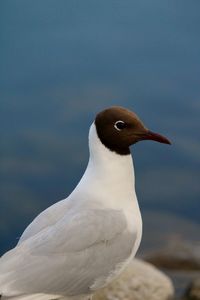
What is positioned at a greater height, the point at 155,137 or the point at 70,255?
the point at 155,137

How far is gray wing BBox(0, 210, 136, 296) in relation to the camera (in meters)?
4.52

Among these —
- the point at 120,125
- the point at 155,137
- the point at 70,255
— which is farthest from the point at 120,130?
the point at 70,255

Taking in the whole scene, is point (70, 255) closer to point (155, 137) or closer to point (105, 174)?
point (105, 174)

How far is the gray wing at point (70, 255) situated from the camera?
14.8 feet

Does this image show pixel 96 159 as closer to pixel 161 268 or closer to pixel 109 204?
pixel 109 204

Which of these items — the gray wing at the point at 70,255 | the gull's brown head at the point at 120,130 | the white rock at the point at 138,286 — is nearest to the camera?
the gray wing at the point at 70,255

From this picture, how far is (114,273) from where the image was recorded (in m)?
4.76

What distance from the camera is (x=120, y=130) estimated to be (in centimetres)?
477

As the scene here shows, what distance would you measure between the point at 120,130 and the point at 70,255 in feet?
2.74

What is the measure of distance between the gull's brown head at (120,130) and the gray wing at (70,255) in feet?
1.45

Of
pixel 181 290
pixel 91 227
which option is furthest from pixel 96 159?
pixel 181 290

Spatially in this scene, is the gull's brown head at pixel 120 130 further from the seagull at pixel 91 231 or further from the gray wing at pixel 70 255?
the gray wing at pixel 70 255

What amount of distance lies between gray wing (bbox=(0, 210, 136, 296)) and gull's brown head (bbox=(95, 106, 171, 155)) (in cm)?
44

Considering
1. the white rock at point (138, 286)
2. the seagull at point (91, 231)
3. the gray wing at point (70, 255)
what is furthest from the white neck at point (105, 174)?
the white rock at point (138, 286)
